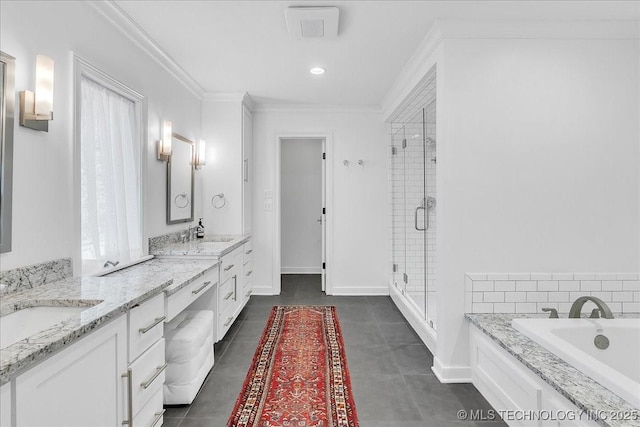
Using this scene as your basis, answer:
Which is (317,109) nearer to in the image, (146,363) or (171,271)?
(171,271)

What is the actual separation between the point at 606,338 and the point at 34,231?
3.14m

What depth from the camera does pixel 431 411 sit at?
2.12 m

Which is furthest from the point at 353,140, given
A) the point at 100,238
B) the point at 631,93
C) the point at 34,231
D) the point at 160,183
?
the point at 34,231

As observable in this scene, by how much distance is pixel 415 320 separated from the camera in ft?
11.2

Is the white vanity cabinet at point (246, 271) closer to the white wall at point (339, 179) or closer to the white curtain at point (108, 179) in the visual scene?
the white wall at point (339, 179)

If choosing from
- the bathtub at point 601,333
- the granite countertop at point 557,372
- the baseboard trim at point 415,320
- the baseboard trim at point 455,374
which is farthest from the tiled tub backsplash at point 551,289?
the baseboard trim at point 415,320

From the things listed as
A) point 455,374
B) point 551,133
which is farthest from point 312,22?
point 455,374

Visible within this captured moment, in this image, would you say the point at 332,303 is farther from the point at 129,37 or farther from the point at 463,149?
the point at 129,37

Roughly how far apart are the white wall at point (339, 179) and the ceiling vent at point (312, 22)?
2.05 m

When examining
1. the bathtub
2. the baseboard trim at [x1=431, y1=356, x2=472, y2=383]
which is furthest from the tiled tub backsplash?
the baseboard trim at [x1=431, y1=356, x2=472, y2=383]

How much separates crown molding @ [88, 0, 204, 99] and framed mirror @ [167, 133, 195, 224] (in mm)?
587

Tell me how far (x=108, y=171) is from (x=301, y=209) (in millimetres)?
4192

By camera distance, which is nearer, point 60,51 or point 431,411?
point 60,51

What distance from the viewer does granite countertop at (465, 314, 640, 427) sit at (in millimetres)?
1354
